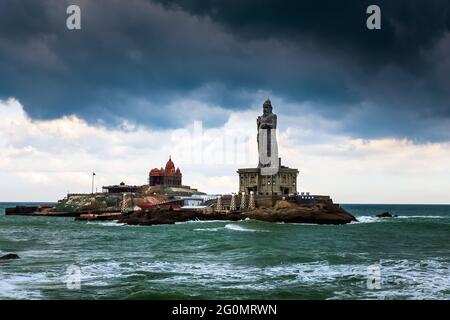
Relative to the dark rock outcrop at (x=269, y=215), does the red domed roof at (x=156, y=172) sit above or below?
above

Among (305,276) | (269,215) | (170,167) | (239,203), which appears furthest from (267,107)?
(305,276)

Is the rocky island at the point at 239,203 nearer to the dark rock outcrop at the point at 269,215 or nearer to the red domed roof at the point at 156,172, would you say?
the dark rock outcrop at the point at 269,215

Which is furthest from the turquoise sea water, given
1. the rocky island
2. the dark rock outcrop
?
the rocky island

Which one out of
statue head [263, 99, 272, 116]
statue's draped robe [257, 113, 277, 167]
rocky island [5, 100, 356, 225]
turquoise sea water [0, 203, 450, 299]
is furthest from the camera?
statue's draped robe [257, 113, 277, 167]

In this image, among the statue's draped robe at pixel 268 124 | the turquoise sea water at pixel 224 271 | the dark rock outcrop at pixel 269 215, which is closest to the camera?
the turquoise sea water at pixel 224 271

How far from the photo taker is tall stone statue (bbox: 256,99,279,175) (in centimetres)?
13025

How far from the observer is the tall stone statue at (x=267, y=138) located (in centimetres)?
13025

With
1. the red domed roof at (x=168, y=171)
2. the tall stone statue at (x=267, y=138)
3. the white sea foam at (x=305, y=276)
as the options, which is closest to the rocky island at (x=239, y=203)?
the tall stone statue at (x=267, y=138)

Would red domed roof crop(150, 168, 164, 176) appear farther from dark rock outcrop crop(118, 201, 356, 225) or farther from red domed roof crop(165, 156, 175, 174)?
dark rock outcrop crop(118, 201, 356, 225)

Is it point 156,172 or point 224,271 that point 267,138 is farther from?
point 224,271

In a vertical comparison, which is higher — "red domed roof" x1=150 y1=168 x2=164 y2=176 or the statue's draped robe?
the statue's draped robe

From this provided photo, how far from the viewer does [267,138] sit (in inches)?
5192
